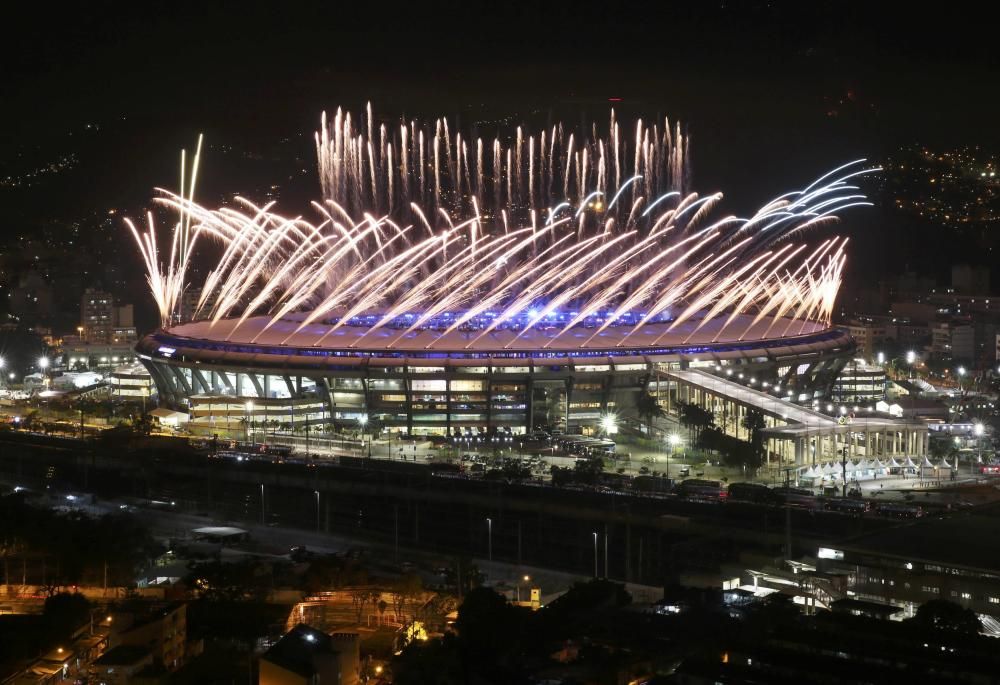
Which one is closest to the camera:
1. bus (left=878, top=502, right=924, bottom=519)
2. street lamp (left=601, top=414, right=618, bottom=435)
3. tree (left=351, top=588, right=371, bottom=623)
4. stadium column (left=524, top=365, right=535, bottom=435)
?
tree (left=351, top=588, right=371, bottom=623)

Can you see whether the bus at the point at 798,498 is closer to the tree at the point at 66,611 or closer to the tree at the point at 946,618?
the tree at the point at 946,618

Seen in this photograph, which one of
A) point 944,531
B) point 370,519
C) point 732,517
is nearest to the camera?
point 944,531

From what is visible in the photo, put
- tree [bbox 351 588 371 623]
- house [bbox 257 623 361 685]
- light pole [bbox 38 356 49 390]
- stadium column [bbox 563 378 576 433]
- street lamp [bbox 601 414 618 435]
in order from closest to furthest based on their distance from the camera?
house [bbox 257 623 361 685] < tree [bbox 351 588 371 623] < street lamp [bbox 601 414 618 435] < stadium column [bbox 563 378 576 433] < light pole [bbox 38 356 49 390]

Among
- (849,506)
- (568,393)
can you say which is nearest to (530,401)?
(568,393)

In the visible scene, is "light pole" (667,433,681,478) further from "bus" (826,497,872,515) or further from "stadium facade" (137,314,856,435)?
"bus" (826,497,872,515)

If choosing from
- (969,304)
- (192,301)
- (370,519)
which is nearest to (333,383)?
(370,519)

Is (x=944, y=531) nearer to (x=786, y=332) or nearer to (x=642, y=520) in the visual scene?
(x=642, y=520)

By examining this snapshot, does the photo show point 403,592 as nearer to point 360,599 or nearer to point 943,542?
point 360,599

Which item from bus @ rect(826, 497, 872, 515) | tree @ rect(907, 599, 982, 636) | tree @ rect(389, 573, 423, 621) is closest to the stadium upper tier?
bus @ rect(826, 497, 872, 515)
